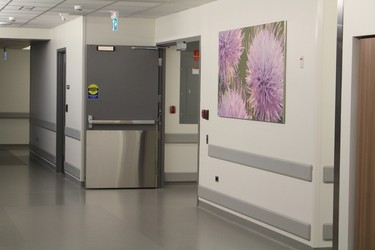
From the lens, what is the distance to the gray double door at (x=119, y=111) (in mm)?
11734

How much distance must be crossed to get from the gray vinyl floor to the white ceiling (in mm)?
2778

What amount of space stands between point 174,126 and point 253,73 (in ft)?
13.3

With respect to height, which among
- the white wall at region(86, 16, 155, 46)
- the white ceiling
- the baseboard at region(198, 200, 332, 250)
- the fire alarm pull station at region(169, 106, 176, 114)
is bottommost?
the baseboard at region(198, 200, 332, 250)

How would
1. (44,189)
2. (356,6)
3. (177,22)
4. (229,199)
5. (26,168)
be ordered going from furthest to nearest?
(26,168) < (44,189) < (177,22) < (229,199) < (356,6)

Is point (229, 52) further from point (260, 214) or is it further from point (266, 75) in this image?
point (260, 214)

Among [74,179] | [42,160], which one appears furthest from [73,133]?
[42,160]

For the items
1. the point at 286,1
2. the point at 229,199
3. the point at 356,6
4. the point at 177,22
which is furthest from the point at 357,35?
the point at 177,22

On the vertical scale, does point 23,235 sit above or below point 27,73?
below

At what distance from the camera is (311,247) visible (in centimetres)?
710

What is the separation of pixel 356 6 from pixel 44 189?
24.1ft

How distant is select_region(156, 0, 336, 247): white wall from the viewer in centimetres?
700

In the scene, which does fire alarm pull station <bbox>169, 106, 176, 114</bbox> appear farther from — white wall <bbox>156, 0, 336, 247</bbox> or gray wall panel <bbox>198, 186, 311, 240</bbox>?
gray wall panel <bbox>198, 186, 311, 240</bbox>

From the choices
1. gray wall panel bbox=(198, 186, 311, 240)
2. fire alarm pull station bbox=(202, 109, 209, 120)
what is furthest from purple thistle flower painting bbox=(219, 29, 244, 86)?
gray wall panel bbox=(198, 186, 311, 240)

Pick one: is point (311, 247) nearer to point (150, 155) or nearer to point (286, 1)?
point (286, 1)
